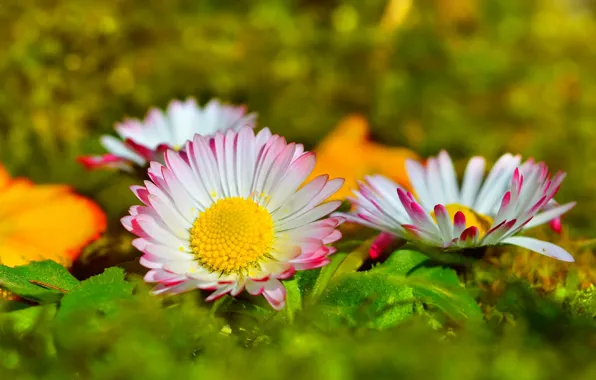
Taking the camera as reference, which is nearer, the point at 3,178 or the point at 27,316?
the point at 27,316

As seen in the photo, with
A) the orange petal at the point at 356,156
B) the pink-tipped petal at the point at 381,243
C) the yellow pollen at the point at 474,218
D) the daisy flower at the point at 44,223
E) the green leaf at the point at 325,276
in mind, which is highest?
the yellow pollen at the point at 474,218

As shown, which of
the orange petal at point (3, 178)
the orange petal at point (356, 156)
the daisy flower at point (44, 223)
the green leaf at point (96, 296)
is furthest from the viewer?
the orange petal at point (356, 156)

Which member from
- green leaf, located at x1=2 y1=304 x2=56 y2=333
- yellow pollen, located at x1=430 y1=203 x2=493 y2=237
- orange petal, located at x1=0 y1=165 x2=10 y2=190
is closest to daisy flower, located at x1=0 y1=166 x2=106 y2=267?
orange petal, located at x1=0 y1=165 x2=10 y2=190

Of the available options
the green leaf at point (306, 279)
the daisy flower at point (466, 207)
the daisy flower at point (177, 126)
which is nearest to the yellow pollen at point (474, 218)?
the daisy flower at point (466, 207)

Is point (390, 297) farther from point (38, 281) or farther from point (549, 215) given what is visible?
point (38, 281)

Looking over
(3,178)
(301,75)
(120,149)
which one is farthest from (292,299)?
(301,75)

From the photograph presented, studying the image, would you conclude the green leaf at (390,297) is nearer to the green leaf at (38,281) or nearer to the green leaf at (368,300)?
the green leaf at (368,300)

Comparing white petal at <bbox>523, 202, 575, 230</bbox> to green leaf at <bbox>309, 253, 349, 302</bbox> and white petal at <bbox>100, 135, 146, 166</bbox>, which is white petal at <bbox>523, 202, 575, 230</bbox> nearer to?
green leaf at <bbox>309, 253, 349, 302</bbox>
